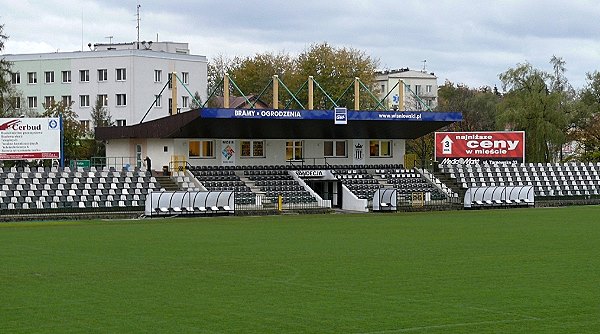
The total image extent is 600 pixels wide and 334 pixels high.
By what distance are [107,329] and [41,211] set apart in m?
37.7

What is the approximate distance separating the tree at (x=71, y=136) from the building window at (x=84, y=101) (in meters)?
13.1

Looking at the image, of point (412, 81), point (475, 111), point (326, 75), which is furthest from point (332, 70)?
point (412, 81)

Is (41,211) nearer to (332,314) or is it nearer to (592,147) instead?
(332,314)

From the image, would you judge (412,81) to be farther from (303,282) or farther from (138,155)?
(303,282)

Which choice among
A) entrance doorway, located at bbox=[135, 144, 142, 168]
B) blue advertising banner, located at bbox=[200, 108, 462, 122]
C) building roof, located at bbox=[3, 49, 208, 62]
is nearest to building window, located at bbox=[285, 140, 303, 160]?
blue advertising banner, located at bbox=[200, 108, 462, 122]

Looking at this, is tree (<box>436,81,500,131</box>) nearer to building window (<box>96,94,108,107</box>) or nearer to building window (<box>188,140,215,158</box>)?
building window (<box>96,94,108,107</box>)

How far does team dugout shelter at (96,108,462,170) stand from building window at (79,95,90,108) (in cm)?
3623

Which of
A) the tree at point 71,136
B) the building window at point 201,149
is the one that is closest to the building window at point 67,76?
the tree at point 71,136

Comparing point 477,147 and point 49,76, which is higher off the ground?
point 49,76

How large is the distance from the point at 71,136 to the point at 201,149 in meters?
19.4

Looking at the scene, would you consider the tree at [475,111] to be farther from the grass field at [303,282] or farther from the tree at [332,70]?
the grass field at [303,282]

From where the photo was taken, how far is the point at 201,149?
202ft

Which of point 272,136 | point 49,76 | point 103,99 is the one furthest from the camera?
point 49,76

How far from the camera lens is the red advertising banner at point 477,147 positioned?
72.4 metres
